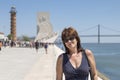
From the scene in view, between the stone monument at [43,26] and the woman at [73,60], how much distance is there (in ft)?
289

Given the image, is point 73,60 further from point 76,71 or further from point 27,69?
point 27,69

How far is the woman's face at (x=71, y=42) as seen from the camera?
3244mm

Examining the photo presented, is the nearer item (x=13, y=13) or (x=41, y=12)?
(x=41, y=12)

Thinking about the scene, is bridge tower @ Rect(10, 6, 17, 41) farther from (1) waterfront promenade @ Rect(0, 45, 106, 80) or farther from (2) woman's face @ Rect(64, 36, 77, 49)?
(2) woman's face @ Rect(64, 36, 77, 49)

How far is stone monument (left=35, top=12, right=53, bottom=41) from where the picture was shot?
94.0 meters

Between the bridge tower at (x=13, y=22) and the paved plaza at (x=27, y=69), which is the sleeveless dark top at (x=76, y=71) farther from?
the bridge tower at (x=13, y=22)

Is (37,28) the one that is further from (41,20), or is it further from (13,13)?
(13,13)

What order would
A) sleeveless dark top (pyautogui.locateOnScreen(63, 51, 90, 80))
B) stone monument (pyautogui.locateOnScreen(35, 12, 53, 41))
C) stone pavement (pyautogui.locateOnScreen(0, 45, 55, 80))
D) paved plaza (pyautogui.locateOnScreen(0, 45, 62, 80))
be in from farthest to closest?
stone monument (pyautogui.locateOnScreen(35, 12, 53, 41)) < stone pavement (pyautogui.locateOnScreen(0, 45, 55, 80)) < paved plaza (pyautogui.locateOnScreen(0, 45, 62, 80)) < sleeveless dark top (pyautogui.locateOnScreen(63, 51, 90, 80))

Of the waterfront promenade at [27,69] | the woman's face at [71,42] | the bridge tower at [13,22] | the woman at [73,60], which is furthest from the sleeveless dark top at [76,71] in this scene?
the bridge tower at [13,22]

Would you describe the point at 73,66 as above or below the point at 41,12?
below

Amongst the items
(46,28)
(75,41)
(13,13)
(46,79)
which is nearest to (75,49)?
(75,41)

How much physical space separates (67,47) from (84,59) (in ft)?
0.63

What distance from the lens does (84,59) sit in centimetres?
328

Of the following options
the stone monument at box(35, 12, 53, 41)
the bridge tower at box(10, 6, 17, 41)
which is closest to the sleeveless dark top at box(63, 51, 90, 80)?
the stone monument at box(35, 12, 53, 41)
